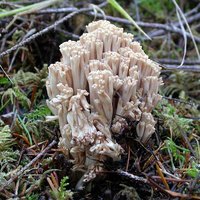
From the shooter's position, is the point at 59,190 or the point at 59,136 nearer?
the point at 59,190

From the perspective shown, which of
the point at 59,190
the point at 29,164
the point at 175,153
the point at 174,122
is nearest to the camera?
the point at 59,190

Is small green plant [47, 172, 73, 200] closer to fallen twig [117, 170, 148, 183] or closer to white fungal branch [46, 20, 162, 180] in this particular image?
white fungal branch [46, 20, 162, 180]

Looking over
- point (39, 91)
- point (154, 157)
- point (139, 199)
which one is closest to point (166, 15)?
point (39, 91)

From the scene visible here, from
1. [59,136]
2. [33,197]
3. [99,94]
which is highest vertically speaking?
[99,94]

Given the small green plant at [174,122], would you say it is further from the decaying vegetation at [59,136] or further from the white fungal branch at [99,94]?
the white fungal branch at [99,94]

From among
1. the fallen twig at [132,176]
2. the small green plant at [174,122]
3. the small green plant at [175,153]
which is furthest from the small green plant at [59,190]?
the small green plant at [174,122]

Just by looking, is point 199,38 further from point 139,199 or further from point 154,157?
point 139,199

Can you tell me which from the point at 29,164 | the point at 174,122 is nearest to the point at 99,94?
the point at 29,164

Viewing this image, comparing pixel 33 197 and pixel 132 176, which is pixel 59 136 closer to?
pixel 33 197

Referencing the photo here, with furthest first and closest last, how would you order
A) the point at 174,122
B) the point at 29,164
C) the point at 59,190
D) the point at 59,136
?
the point at 174,122, the point at 59,136, the point at 29,164, the point at 59,190
